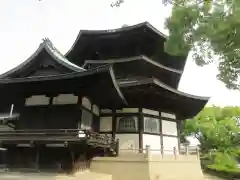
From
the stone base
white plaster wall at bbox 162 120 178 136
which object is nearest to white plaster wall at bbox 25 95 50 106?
the stone base

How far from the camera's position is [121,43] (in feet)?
63.7

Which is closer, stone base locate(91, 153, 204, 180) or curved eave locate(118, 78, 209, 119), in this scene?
stone base locate(91, 153, 204, 180)

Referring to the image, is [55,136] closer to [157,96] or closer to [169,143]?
[157,96]

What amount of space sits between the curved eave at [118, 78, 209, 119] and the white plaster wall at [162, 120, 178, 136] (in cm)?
95

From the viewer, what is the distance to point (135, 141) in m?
16.2

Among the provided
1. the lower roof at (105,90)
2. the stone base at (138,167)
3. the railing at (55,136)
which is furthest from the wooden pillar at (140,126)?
the railing at (55,136)

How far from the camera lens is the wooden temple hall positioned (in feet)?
42.3

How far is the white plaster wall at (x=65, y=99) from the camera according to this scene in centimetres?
1382

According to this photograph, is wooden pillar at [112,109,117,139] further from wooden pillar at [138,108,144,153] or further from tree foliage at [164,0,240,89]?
tree foliage at [164,0,240,89]

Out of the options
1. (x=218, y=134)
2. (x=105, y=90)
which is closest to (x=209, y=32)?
(x=105, y=90)

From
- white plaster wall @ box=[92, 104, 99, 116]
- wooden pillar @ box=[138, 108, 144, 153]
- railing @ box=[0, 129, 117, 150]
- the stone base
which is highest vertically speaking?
white plaster wall @ box=[92, 104, 99, 116]

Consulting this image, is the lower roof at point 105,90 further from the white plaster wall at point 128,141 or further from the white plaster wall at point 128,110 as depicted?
the white plaster wall at point 128,141

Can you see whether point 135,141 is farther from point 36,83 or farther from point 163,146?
point 36,83

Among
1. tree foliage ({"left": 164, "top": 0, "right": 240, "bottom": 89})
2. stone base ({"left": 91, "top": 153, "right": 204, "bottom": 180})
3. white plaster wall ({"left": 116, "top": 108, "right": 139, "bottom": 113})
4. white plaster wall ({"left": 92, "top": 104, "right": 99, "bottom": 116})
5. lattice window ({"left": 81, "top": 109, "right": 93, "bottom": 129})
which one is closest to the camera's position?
tree foliage ({"left": 164, "top": 0, "right": 240, "bottom": 89})
